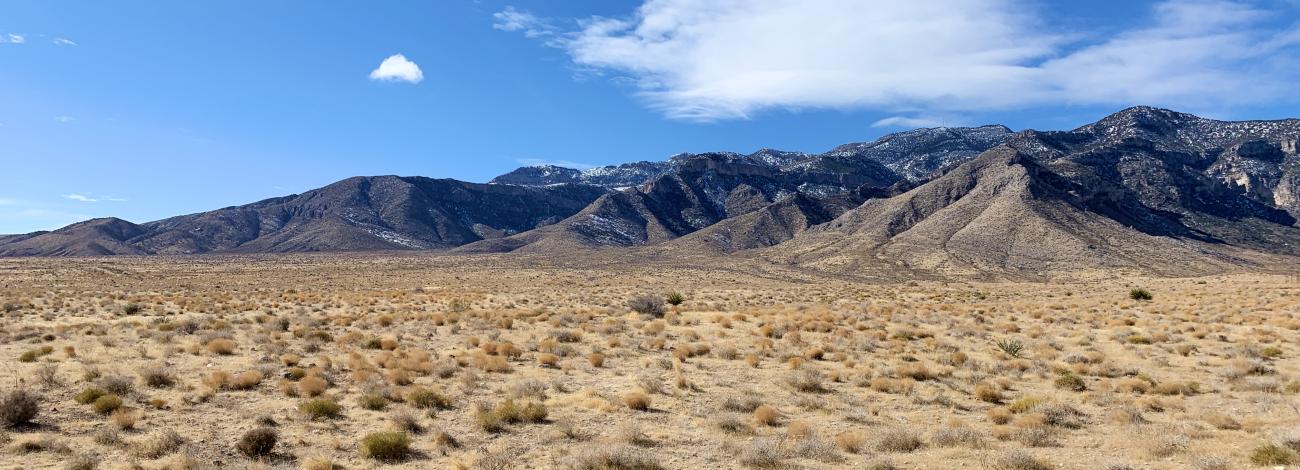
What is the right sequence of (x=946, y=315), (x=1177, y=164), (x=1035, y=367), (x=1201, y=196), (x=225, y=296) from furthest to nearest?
(x=1177, y=164) < (x=1201, y=196) < (x=225, y=296) < (x=946, y=315) < (x=1035, y=367)

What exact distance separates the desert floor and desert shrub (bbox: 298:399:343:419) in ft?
0.11

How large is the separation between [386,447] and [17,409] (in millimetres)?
6385

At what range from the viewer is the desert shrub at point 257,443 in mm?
9391

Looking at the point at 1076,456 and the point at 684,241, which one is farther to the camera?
the point at 684,241

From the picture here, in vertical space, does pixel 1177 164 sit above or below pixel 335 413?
above

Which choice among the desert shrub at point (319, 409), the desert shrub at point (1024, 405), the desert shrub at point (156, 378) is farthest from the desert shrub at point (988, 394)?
the desert shrub at point (156, 378)

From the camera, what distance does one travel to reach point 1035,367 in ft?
53.9

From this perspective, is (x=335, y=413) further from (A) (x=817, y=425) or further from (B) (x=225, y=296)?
(B) (x=225, y=296)

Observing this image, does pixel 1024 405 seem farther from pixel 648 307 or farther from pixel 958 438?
pixel 648 307

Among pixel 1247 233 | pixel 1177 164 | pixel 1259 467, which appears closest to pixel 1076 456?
pixel 1259 467

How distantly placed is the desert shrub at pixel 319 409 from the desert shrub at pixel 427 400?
4.37ft

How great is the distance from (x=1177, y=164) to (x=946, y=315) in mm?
228236

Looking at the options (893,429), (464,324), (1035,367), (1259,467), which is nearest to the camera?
(1259,467)

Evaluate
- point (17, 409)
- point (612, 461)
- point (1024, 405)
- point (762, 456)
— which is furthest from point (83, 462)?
point (1024, 405)
